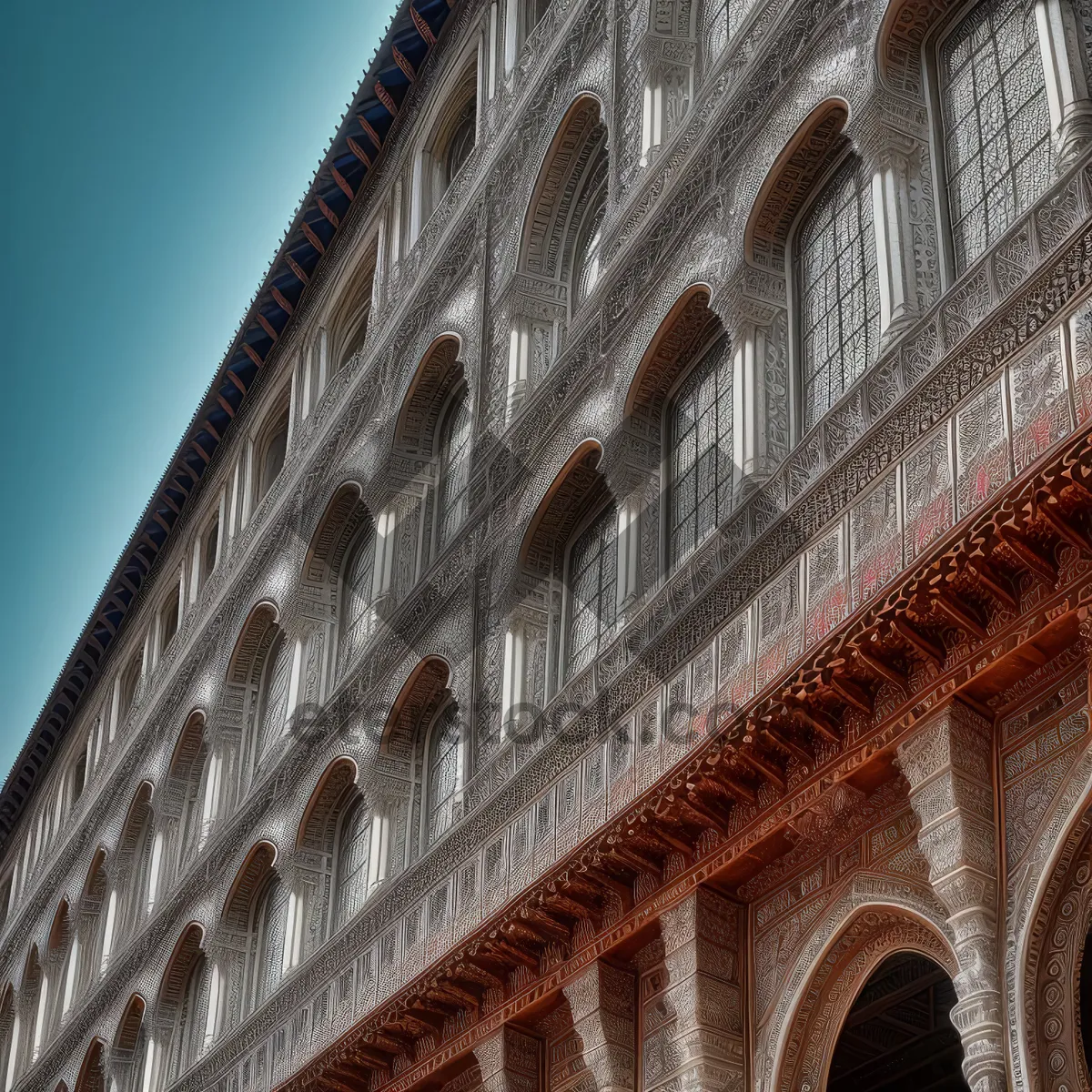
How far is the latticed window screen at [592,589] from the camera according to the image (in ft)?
36.8

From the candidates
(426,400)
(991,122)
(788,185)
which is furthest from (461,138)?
(991,122)

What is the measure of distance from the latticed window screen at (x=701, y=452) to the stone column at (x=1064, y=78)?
108 inches

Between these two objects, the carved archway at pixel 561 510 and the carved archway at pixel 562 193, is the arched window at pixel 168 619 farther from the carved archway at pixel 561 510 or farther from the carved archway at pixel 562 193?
the carved archway at pixel 561 510

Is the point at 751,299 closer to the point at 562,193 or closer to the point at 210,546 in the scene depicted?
the point at 562,193

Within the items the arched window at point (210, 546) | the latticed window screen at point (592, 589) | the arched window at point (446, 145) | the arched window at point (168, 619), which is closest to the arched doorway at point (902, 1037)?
the latticed window screen at point (592, 589)

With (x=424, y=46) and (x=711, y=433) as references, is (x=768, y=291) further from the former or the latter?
(x=424, y=46)

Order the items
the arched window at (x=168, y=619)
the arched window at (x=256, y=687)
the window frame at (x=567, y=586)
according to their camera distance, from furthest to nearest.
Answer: the arched window at (x=168, y=619) < the arched window at (x=256, y=687) < the window frame at (x=567, y=586)

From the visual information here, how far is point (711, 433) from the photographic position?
411 inches

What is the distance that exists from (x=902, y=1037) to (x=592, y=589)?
3511mm

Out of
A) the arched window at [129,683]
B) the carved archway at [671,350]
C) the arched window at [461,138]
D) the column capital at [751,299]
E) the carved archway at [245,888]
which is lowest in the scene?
the carved archway at [245,888]

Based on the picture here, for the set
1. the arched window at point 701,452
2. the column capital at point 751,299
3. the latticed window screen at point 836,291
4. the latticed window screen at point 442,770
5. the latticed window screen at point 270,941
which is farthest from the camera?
the latticed window screen at point 270,941

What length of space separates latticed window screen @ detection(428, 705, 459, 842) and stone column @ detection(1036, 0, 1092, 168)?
245 inches

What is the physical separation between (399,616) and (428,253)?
12.4 ft

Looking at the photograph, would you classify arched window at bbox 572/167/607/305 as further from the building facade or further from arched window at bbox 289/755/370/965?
arched window at bbox 289/755/370/965
